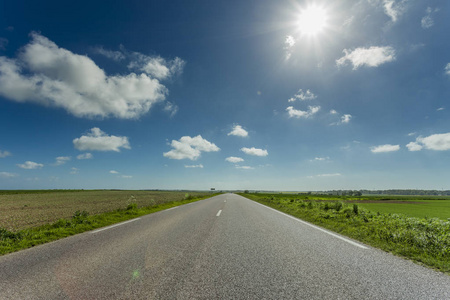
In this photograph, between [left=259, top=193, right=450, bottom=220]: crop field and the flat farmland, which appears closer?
the flat farmland

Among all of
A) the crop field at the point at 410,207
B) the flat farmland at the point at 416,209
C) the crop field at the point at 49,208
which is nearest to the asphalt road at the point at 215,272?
the crop field at the point at 410,207

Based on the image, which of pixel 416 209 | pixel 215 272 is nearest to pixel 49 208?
pixel 215 272

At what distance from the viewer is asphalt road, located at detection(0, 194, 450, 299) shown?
2.63m

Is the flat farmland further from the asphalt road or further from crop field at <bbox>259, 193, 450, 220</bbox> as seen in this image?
the asphalt road

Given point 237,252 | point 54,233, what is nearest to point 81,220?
point 54,233

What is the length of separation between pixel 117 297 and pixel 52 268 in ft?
7.03

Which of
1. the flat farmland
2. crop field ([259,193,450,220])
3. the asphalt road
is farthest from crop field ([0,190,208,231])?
the flat farmland

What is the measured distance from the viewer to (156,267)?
3527 millimetres

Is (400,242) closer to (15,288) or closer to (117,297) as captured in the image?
(117,297)

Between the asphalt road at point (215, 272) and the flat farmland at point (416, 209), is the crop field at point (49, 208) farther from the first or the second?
the flat farmland at point (416, 209)

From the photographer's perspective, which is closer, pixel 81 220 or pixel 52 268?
pixel 52 268

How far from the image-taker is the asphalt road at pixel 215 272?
263 cm

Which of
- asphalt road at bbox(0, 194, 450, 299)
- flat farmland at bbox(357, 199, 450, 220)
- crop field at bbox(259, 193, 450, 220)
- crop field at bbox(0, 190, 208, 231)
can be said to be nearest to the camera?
asphalt road at bbox(0, 194, 450, 299)

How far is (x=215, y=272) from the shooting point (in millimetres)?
3275
